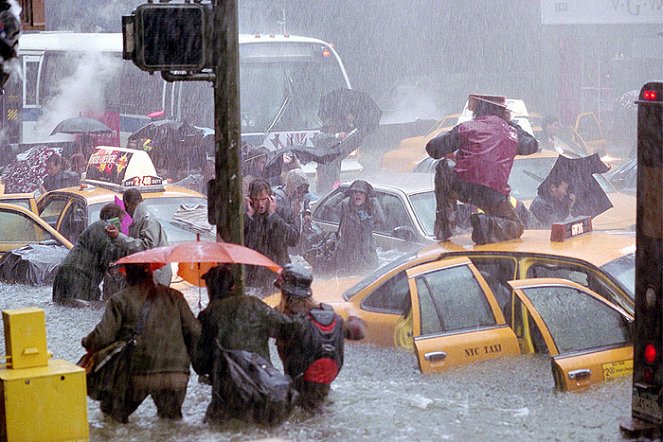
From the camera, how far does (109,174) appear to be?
15805mm

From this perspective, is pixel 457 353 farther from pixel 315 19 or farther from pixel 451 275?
pixel 315 19

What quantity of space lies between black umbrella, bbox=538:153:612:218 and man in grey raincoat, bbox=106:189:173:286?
13.6ft

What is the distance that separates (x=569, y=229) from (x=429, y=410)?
6.12 feet

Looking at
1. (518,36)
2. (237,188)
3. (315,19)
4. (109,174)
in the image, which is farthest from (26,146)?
(518,36)

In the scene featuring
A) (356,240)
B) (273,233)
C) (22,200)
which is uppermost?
(273,233)

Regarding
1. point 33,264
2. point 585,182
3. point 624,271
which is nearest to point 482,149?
point 624,271

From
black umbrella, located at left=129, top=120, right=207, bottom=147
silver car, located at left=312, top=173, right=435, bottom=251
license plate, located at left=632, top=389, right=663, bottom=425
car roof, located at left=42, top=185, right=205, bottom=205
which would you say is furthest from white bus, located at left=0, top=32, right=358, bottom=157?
license plate, located at left=632, top=389, right=663, bottom=425

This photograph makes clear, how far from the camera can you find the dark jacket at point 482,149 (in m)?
10.1

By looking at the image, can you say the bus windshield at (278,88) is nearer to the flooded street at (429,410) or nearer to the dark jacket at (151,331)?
the flooded street at (429,410)

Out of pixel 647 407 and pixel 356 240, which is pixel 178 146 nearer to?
pixel 356 240

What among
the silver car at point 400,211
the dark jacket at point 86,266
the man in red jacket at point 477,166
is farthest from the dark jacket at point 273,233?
the dark jacket at point 86,266

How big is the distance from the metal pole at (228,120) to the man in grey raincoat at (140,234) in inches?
103

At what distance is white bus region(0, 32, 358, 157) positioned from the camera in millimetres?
22094

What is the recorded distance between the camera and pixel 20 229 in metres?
14.6
